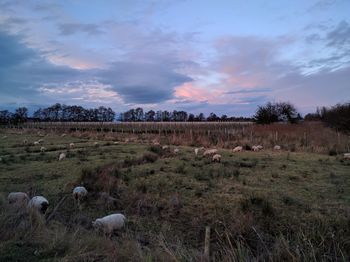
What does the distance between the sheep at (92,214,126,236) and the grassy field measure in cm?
23

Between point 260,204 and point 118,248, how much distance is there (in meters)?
5.56

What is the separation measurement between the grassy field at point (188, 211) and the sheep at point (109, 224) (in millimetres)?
230

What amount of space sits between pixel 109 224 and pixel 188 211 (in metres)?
2.54

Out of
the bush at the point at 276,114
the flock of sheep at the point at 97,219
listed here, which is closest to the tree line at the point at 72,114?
the bush at the point at 276,114

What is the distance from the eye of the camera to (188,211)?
10.0 metres

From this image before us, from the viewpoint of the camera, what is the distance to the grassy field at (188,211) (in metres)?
4.98

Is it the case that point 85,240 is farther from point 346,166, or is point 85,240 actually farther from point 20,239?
point 346,166

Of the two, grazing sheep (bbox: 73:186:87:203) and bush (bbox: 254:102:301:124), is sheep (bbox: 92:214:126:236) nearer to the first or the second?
grazing sheep (bbox: 73:186:87:203)

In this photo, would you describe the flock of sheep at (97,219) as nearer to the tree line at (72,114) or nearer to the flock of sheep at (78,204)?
the flock of sheep at (78,204)

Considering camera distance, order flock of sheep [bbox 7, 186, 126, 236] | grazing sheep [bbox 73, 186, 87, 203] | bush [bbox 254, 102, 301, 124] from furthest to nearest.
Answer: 1. bush [bbox 254, 102, 301, 124]
2. grazing sheep [bbox 73, 186, 87, 203]
3. flock of sheep [bbox 7, 186, 126, 236]

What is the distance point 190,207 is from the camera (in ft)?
33.9

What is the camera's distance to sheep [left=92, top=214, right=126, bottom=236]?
800 centimetres

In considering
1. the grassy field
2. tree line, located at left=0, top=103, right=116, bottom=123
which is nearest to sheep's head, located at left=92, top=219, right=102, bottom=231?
the grassy field

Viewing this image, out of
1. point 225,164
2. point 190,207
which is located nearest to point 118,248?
point 190,207
